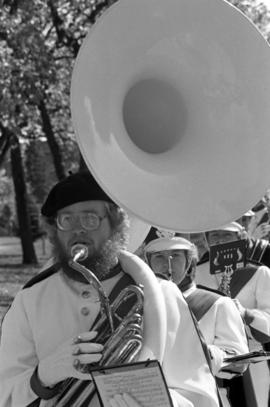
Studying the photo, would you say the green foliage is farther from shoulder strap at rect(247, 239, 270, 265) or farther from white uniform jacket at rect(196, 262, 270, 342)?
white uniform jacket at rect(196, 262, 270, 342)

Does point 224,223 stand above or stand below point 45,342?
above

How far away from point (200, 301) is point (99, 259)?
1.58 metres

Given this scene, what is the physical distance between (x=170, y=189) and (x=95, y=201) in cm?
27

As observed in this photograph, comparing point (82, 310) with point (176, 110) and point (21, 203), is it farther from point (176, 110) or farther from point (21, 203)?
point (21, 203)

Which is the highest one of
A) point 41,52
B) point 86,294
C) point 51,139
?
point 41,52

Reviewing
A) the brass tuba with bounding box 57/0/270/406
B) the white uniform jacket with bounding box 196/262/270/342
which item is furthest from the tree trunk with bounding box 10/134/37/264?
the brass tuba with bounding box 57/0/270/406

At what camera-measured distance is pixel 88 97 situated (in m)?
2.94

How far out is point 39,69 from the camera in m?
14.2

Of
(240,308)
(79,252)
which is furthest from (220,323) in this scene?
(79,252)

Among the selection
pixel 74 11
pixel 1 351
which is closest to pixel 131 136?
pixel 1 351

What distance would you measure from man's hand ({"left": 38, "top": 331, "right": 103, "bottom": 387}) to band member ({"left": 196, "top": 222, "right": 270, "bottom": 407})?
8.34 feet

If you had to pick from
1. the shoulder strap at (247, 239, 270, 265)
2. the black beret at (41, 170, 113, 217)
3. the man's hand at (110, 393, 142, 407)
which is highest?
the black beret at (41, 170, 113, 217)

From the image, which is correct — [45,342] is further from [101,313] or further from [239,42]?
[239,42]

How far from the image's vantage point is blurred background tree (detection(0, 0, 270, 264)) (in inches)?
521
